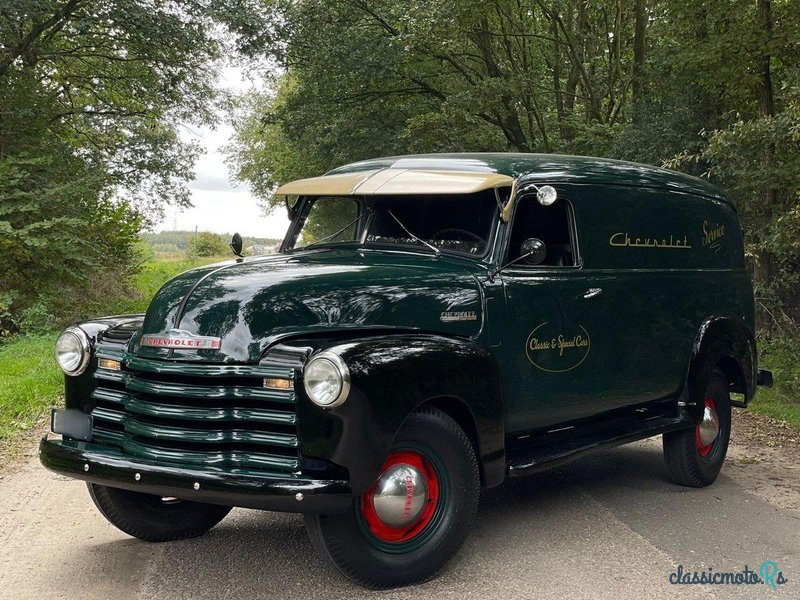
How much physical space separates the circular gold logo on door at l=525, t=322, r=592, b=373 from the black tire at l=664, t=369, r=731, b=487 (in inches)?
56.4

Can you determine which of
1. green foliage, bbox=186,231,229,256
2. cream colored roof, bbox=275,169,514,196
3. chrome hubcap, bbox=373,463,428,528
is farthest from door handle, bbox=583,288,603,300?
green foliage, bbox=186,231,229,256

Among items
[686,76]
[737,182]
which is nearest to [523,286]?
[737,182]

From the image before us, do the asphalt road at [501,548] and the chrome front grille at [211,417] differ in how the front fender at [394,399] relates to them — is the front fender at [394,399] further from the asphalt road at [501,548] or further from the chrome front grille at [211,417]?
the asphalt road at [501,548]

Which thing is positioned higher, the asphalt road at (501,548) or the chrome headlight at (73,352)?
the chrome headlight at (73,352)

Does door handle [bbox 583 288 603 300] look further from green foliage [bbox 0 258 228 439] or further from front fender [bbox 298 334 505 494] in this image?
green foliage [bbox 0 258 228 439]

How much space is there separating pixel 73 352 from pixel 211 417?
112 centimetres

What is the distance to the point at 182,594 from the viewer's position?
14.7 feet

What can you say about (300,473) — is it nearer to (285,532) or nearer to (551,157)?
(285,532)

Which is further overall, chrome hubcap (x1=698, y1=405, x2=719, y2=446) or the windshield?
chrome hubcap (x1=698, y1=405, x2=719, y2=446)

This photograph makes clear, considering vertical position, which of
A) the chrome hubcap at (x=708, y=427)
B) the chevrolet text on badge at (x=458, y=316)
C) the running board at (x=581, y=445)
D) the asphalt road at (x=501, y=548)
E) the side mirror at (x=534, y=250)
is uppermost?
the side mirror at (x=534, y=250)

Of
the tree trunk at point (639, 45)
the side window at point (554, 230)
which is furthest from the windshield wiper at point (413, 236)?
the tree trunk at point (639, 45)

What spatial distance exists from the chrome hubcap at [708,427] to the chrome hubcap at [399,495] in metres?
3.14

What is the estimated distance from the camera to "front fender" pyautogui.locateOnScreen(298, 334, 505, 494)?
419cm

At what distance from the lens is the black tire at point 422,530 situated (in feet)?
14.2
